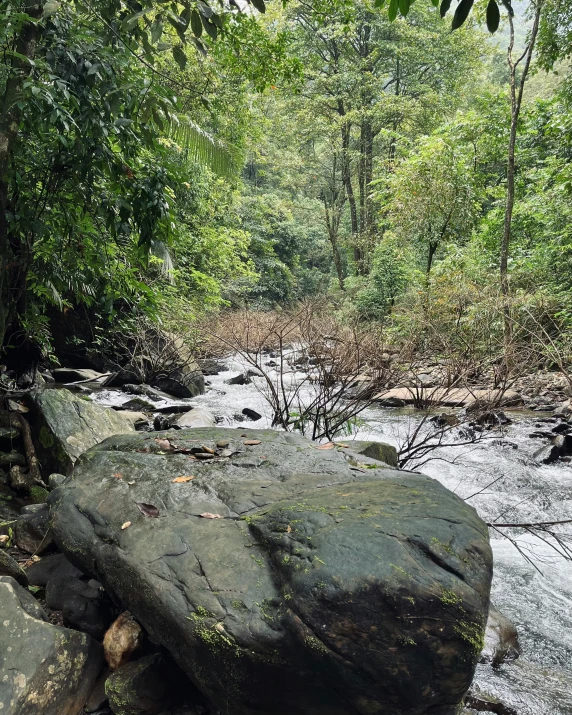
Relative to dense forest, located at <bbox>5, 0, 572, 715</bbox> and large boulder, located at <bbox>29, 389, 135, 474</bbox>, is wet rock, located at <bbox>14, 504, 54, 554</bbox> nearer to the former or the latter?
dense forest, located at <bbox>5, 0, 572, 715</bbox>

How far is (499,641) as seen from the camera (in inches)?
99.5

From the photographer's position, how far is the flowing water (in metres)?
2.36

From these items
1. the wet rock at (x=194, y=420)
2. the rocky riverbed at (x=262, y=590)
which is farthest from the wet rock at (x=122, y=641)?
the wet rock at (x=194, y=420)

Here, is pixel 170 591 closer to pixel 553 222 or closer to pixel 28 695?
pixel 28 695

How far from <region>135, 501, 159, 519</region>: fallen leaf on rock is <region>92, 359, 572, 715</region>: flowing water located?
5.82 ft

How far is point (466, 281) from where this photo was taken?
32.8 ft

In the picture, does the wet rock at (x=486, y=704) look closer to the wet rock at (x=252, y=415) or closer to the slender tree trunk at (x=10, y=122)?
the slender tree trunk at (x=10, y=122)

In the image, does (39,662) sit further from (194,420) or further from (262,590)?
(194,420)

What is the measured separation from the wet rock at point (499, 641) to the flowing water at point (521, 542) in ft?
0.14

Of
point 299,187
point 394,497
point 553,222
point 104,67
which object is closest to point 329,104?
point 299,187

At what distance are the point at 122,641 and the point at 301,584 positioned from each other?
35.6 inches

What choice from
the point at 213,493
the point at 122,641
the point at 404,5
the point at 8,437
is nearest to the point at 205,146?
the point at 8,437

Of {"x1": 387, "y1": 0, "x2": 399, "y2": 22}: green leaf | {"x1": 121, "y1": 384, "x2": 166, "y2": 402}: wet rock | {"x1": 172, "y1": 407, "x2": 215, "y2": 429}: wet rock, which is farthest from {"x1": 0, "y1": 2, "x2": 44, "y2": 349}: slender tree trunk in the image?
{"x1": 121, "y1": 384, "x2": 166, "y2": 402}: wet rock

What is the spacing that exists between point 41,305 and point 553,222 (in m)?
10.1
